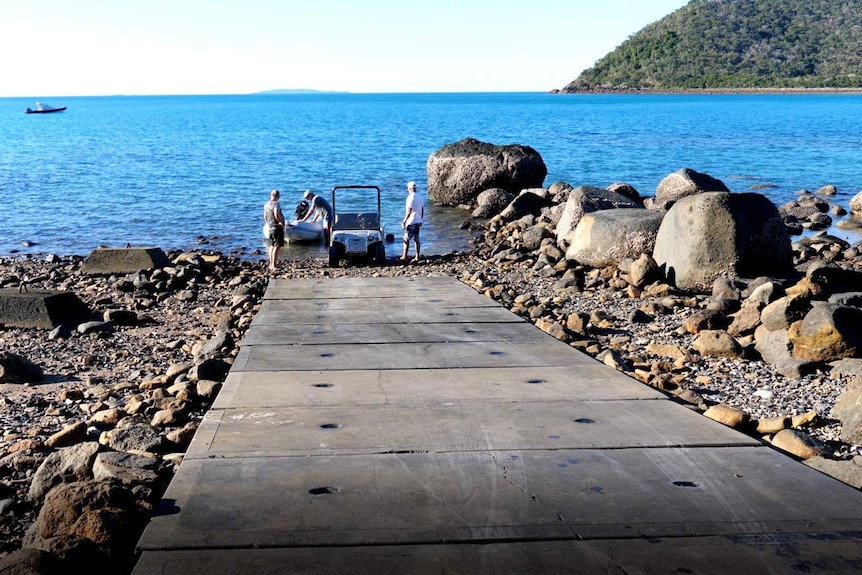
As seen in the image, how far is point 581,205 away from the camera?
1773cm

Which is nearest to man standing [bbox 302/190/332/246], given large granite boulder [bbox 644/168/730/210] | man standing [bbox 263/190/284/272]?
man standing [bbox 263/190/284/272]

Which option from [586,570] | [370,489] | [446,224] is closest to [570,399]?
[370,489]

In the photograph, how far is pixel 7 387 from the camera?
8492 mm

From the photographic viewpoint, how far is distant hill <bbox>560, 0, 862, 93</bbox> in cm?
17650

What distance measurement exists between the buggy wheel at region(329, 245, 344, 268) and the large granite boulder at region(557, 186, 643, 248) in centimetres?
407

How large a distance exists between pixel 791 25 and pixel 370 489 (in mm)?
197241

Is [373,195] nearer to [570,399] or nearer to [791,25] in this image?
[570,399]

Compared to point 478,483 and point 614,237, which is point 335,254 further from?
point 478,483

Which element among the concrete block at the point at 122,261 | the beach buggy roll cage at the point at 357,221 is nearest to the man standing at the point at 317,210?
the beach buggy roll cage at the point at 357,221

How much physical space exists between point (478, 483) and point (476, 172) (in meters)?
22.9

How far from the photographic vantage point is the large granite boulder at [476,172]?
27156 millimetres

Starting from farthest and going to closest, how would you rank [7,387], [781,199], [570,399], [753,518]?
1. [781,199]
2. [7,387]
3. [570,399]
4. [753,518]

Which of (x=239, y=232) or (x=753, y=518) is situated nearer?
(x=753, y=518)

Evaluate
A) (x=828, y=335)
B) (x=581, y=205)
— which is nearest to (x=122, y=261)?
(x=581, y=205)
